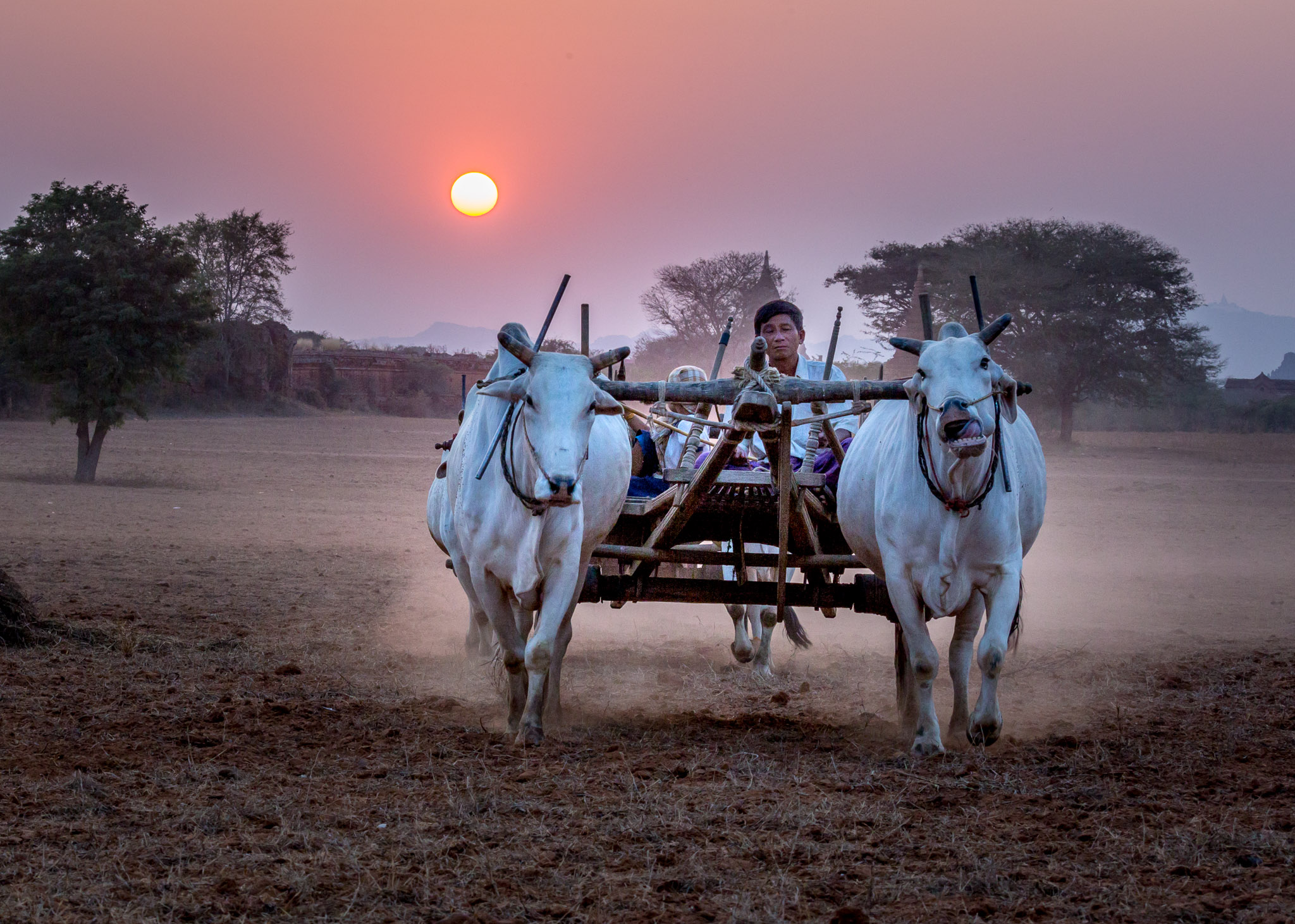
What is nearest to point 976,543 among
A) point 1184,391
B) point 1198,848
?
point 1198,848

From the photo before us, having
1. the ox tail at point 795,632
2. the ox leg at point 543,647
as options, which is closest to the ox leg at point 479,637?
the ox tail at point 795,632

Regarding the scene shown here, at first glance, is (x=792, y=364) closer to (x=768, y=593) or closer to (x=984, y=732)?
(x=768, y=593)

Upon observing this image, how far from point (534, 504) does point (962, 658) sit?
2.01 m

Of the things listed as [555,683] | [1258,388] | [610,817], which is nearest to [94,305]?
[555,683]

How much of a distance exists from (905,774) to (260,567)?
8.00m

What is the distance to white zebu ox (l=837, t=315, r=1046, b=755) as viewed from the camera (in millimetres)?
4664

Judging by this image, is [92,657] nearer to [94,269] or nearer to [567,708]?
[567,708]

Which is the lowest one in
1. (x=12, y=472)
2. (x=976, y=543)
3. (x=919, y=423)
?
(x=12, y=472)

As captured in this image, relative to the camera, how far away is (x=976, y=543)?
4988mm

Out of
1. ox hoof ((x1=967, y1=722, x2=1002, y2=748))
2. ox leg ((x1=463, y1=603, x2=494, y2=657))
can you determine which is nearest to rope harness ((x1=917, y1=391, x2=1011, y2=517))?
ox hoof ((x1=967, y1=722, x2=1002, y2=748))

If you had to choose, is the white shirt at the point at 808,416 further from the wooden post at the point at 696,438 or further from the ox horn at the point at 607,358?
the ox horn at the point at 607,358

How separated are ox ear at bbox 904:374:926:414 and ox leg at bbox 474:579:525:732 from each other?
6.31 ft

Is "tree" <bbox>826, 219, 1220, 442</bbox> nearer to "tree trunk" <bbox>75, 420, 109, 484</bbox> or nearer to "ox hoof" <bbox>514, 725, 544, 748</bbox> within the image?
"tree trunk" <bbox>75, 420, 109, 484</bbox>

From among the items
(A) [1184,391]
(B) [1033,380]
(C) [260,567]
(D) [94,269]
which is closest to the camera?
(C) [260,567]
